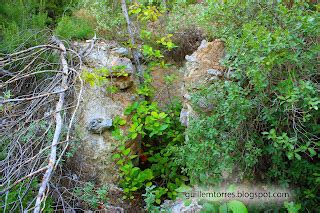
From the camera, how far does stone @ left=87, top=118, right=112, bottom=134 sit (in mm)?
3346

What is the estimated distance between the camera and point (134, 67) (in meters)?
4.12

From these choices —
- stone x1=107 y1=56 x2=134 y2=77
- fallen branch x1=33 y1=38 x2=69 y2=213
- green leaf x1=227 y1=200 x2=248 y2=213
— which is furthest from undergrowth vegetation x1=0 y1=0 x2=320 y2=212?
fallen branch x1=33 y1=38 x2=69 y2=213

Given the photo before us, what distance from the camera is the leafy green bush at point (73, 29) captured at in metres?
4.03

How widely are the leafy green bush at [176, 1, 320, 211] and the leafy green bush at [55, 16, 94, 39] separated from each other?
7.38ft

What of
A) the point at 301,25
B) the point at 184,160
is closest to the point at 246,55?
the point at 301,25

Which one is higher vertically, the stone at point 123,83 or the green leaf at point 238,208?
the green leaf at point 238,208

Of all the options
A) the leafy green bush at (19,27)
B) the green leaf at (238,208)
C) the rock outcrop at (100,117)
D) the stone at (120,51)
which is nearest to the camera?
the green leaf at (238,208)

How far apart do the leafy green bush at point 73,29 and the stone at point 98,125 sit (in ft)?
4.23

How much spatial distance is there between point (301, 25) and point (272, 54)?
0.97 feet

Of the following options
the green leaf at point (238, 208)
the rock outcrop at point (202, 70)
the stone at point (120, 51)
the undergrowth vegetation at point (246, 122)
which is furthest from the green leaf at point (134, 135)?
the green leaf at point (238, 208)

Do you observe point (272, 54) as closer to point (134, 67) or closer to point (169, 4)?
point (134, 67)

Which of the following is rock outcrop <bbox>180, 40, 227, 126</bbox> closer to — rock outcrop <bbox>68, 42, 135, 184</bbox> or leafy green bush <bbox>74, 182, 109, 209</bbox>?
rock outcrop <bbox>68, 42, 135, 184</bbox>

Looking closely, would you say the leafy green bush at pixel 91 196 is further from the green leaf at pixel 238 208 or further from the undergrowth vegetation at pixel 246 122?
the green leaf at pixel 238 208

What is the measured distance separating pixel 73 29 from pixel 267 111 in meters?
2.96
